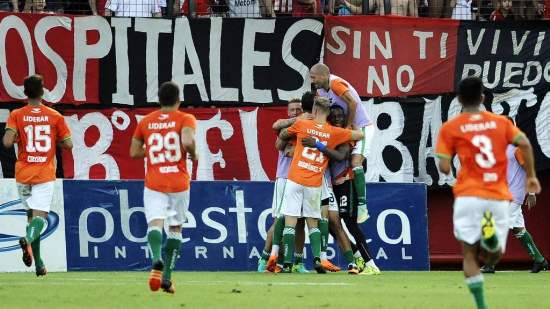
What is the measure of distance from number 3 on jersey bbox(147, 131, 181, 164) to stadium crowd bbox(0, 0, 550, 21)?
9.44m

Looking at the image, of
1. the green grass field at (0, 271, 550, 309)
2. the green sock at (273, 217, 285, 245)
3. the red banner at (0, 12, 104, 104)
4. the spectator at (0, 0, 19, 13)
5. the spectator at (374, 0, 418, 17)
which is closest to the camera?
the green grass field at (0, 271, 550, 309)

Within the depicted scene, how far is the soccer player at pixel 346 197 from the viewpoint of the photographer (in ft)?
55.7

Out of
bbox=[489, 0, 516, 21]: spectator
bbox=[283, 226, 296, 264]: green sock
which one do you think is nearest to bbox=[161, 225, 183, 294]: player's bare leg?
bbox=[283, 226, 296, 264]: green sock

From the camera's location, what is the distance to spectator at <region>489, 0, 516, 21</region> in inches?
871

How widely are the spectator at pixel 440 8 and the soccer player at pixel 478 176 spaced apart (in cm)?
1210

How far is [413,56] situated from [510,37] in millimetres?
1711

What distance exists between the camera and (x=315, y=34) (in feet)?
69.5

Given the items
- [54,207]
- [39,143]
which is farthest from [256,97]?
[39,143]

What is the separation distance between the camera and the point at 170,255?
12.2 m

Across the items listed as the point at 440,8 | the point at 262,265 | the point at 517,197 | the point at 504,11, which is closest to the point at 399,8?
the point at 440,8

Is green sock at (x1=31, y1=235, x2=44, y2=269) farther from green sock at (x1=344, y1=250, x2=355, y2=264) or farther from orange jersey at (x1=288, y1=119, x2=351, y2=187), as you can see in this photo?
green sock at (x1=344, y1=250, x2=355, y2=264)

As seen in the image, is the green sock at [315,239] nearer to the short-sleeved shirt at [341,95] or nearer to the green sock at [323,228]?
the green sock at [323,228]

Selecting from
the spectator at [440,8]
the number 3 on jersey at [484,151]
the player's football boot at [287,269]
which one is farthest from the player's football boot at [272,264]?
the number 3 on jersey at [484,151]

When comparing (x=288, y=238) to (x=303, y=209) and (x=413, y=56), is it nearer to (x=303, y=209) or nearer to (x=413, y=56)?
(x=303, y=209)
